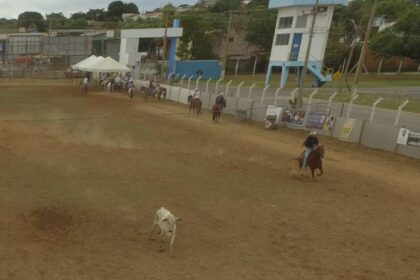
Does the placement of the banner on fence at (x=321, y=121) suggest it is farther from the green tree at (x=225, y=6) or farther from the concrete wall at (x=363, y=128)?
the green tree at (x=225, y=6)

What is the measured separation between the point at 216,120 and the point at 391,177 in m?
14.3

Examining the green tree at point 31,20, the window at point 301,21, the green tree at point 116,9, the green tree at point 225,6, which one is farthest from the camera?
the green tree at point 116,9

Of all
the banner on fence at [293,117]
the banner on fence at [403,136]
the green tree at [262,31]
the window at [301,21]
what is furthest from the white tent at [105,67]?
the green tree at [262,31]

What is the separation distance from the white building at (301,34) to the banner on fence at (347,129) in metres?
28.8

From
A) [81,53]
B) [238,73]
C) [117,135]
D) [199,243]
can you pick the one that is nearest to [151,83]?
[117,135]

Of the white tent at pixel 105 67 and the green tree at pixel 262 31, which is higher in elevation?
the green tree at pixel 262 31

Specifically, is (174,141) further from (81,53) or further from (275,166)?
(81,53)

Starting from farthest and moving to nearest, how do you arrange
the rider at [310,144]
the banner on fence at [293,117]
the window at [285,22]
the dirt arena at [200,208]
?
the window at [285,22]
the banner on fence at [293,117]
the rider at [310,144]
the dirt arena at [200,208]

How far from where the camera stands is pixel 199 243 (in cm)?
1041

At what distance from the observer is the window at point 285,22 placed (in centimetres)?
5447

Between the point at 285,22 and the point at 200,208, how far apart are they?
46.6m

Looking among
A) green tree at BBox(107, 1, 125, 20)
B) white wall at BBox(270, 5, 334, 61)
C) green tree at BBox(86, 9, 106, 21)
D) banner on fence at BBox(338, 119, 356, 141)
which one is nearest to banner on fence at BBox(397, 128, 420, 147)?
banner on fence at BBox(338, 119, 356, 141)

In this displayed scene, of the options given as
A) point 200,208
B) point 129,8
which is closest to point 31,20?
point 129,8

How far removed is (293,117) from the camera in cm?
2830
